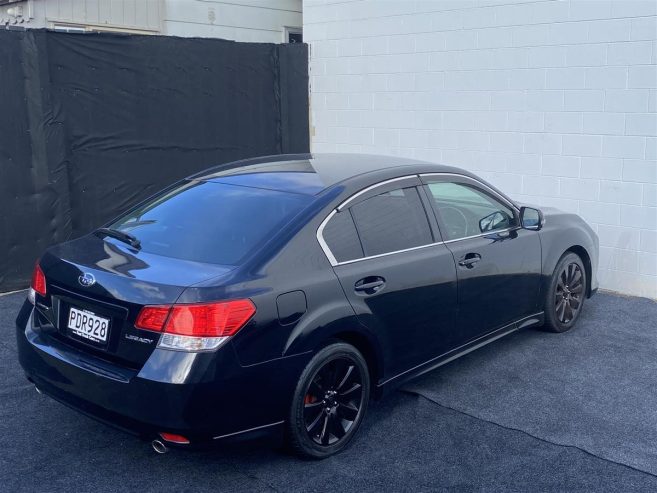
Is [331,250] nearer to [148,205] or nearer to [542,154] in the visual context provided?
[148,205]

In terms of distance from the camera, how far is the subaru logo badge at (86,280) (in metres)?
4.17

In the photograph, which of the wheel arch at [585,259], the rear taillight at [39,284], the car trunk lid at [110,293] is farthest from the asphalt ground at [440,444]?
the wheel arch at [585,259]

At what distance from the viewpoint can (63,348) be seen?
4.30 metres

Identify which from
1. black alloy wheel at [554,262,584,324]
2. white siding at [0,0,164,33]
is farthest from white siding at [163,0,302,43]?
black alloy wheel at [554,262,584,324]

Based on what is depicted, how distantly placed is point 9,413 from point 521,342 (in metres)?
3.85

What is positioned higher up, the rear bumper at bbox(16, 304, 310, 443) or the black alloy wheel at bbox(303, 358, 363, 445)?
the rear bumper at bbox(16, 304, 310, 443)

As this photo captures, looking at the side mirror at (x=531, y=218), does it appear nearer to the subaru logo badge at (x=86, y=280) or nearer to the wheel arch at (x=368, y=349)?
the wheel arch at (x=368, y=349)

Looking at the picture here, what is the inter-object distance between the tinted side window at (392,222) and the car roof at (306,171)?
0.55 ft

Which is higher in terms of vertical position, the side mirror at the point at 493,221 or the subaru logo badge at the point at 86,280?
the side mirror at the point at 493,221

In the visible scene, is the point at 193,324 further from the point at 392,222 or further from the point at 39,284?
the point at 392,222

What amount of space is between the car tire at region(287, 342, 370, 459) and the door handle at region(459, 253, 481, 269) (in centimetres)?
110

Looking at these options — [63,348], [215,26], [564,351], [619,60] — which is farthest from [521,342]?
[215,26]

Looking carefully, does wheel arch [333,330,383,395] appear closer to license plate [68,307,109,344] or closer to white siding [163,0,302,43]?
license plate [68,307,109,344]

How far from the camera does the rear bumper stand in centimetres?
382
